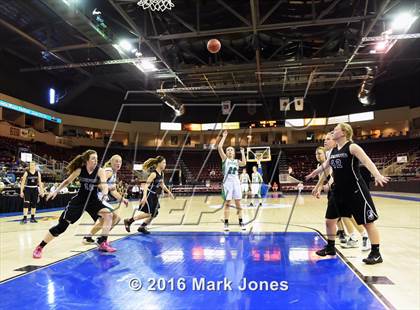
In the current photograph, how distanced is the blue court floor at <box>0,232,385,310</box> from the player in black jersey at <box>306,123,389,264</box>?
19.7 inches

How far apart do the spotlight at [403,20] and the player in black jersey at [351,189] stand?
11.9 metres

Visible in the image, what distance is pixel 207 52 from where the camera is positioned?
65.9 feet

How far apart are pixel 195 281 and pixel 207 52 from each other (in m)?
18.3

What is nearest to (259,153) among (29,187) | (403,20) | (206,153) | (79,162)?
(206,153)

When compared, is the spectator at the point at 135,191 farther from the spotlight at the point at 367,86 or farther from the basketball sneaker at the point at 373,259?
the basketball sneaker at the point at 373,259

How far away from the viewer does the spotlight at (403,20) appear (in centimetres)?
1320

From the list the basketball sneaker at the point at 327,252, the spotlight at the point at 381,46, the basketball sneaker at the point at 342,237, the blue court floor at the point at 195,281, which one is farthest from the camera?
the spotlight at the point at 381,46

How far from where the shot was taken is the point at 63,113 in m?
29.2

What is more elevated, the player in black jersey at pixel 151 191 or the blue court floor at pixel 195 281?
the player in black jersey at pixel 151 191

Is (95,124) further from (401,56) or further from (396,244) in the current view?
(396,244)

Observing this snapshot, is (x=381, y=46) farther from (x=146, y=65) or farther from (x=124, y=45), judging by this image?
(x=124, y=45)

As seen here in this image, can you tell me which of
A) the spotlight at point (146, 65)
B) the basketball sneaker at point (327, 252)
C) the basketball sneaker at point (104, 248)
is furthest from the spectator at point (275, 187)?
the basketball sneaker at point (104, 248)

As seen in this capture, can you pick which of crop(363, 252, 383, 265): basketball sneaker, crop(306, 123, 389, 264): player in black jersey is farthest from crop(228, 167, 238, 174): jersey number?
crop(363, 252, 383, 265): basketball sneaker

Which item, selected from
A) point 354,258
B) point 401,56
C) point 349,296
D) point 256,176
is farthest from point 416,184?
point 349,296
